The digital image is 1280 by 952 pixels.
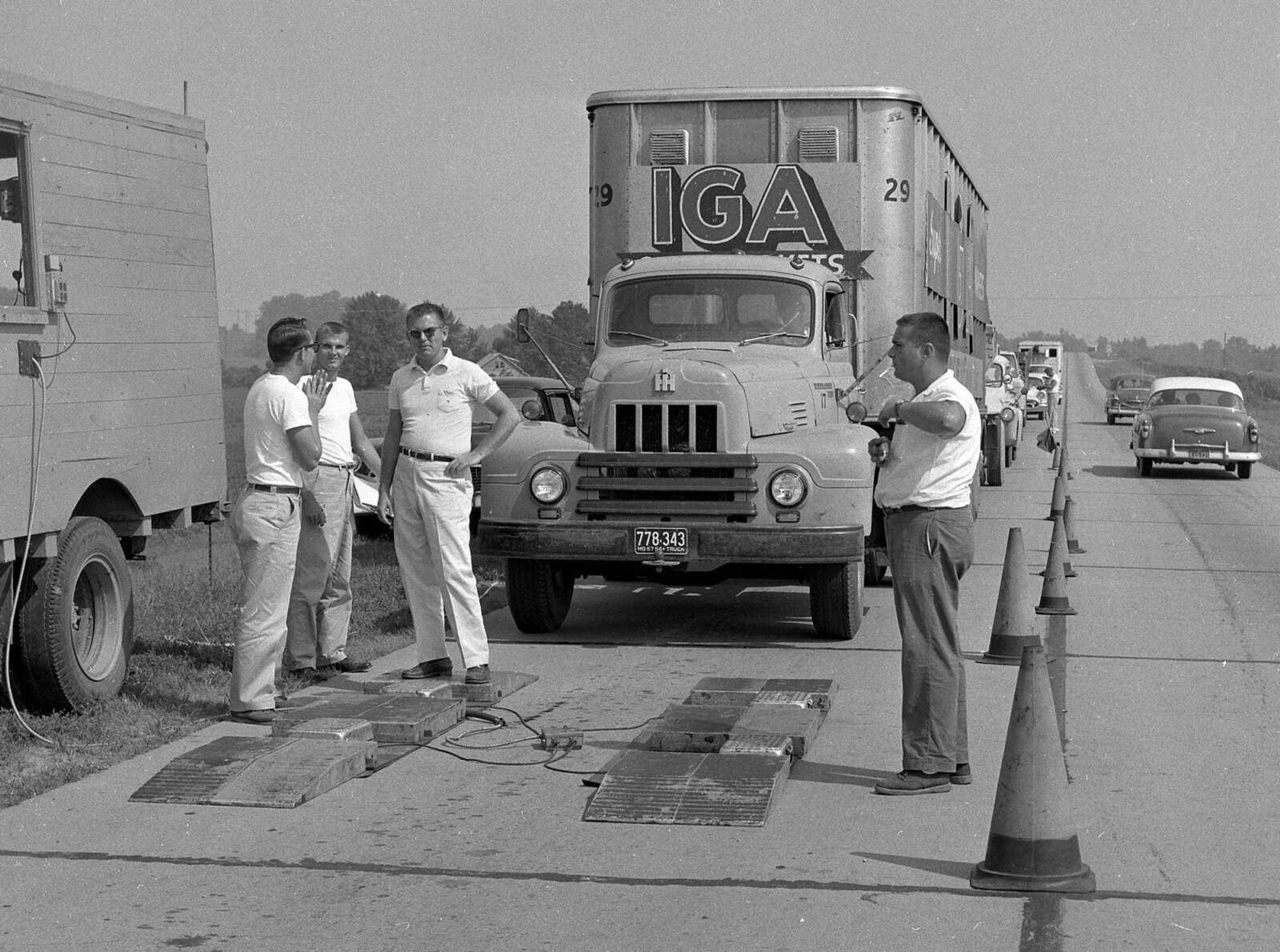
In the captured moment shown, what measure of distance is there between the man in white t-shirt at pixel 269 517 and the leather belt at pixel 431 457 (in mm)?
825

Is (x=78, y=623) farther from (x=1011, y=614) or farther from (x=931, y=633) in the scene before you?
(x=1011, y=614)

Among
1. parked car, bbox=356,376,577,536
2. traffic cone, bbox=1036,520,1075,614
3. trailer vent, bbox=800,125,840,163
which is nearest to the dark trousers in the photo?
traffic cone, bbox=1036,520,1075,614

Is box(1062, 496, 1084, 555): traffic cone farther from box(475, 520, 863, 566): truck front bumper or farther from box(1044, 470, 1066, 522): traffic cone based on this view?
box(475, 520, 863, 566): truck front bumper

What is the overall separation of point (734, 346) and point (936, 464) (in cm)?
553

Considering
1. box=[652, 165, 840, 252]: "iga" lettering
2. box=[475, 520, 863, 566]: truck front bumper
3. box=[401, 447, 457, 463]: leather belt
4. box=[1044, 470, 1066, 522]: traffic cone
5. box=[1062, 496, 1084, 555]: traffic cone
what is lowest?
box=[1062, 496, 1084, 555]: traffic cone

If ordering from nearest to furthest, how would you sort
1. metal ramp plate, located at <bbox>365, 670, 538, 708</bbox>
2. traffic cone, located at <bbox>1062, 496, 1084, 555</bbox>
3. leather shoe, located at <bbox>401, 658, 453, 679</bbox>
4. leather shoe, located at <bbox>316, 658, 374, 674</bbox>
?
metal ramp plate, located at <bbox>365, 670, 538, 708</bbox>
leather shoe, located at <bbox>401, 658, 453, 679</bbox>
leather shoe, located at <bbox>316, 658, 374, 674</bbox>
traffic cone, located at <bbox>1062, 496, 1084, 555</bbox>

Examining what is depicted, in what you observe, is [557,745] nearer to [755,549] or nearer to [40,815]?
[40,815]

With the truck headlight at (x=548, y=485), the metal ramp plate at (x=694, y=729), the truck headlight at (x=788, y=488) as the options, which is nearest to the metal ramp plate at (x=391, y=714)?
the metal ramp plate at (x=694, y=729)

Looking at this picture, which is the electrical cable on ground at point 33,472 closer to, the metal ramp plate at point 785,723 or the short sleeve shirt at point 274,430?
the short sleeve shirt at point 274,430

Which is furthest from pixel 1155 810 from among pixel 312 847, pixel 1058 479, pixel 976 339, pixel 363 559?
pixel 976 339

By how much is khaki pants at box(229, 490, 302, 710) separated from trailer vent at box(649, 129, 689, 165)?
6.95 metres

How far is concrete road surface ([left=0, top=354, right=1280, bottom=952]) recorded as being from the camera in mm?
5258

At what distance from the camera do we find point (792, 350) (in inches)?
492

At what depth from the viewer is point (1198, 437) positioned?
95.5 ft
